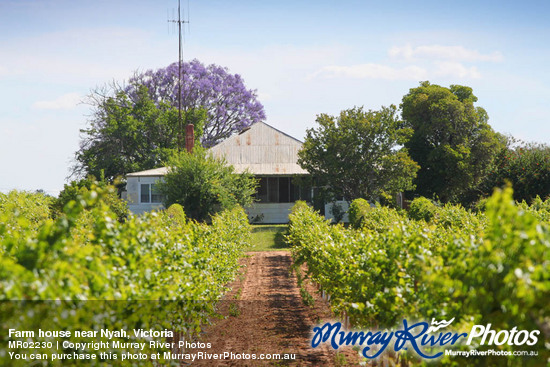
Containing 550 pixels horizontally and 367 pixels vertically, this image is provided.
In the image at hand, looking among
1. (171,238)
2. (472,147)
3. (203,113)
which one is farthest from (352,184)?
(171,238)

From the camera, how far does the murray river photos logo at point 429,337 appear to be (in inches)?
146

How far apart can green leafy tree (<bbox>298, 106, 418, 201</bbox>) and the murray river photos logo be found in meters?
21.6

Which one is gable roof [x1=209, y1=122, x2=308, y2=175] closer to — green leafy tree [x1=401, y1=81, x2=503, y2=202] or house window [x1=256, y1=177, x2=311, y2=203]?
house window [x1=256, y1=177, x2=311, y2=203]

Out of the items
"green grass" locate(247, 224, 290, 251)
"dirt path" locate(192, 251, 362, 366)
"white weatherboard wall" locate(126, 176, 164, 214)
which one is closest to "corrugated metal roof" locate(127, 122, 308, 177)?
"white weatherboard wall" locate(126, 176, 164, 214)

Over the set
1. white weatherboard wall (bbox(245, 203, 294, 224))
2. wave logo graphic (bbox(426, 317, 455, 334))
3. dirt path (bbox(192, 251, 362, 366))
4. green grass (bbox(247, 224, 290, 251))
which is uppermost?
wave logo graphic (bbox(426, 317, 455, 334))

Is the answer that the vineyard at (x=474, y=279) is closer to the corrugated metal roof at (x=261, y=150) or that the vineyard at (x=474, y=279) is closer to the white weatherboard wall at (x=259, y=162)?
the white weatherboard wall at (x=259, y=162)

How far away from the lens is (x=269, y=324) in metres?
10.3

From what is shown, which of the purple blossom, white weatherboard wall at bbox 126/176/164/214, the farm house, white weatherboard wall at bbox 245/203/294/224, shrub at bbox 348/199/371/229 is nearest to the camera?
shrub at bbox 348/199/371/229

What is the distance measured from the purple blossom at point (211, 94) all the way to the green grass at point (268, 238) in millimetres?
17621

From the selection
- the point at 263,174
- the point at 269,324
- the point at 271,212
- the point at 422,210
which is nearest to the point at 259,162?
the point at 263,174

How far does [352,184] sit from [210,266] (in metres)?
22.2

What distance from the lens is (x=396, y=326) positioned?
216 inches

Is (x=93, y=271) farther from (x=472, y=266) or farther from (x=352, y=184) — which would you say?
(x=352, y=184)

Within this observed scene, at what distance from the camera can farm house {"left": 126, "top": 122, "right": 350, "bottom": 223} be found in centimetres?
3238
